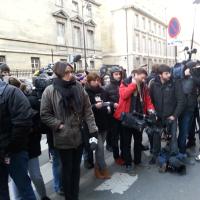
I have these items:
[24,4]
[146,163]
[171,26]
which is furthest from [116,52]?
[146,163]

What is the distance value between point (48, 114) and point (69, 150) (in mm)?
515

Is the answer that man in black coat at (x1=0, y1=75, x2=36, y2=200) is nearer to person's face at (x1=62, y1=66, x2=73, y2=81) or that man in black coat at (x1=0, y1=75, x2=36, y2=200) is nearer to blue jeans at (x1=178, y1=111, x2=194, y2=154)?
person's face at (x1=62, y1=66, x2=73, y2=81)

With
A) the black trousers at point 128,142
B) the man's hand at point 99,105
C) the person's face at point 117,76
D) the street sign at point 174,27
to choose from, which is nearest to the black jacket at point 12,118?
the man's hand at point 99,105

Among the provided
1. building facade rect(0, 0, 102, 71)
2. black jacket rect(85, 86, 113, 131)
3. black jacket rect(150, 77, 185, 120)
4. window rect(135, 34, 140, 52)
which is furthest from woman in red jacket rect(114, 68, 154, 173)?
window rect(135, 34, 140, 52)

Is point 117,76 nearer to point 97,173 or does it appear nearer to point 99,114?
point 99,114

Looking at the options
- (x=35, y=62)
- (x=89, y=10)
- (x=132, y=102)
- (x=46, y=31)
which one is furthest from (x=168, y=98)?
(x=89, y=10)

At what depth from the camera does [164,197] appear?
155 inches

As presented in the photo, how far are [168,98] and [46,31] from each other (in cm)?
2849

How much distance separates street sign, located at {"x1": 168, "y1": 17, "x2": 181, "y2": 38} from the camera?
7902 millimetres

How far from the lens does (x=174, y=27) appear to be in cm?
795

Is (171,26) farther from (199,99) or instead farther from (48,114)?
(48,114)

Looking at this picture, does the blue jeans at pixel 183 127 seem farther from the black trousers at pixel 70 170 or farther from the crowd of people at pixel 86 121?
the black trousers at pixel 70 170

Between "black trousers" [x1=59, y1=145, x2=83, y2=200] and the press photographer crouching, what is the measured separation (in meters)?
2.33

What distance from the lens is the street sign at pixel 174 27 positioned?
7.90 m
